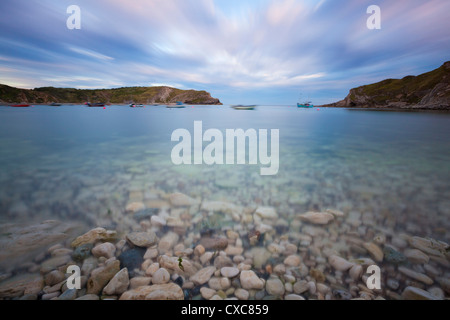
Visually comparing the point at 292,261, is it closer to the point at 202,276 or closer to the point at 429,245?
the point at 202,276

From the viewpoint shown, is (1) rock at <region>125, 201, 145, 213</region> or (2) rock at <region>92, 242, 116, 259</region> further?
(1) rock at <region>125, 201, 145, 213</region>

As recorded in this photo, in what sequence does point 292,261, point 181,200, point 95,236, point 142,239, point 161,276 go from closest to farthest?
1. point 161,276
2. point 292,261
3. point 142,239
4. point 95,236
5. point 181,200

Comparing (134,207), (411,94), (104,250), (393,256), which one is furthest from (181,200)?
(411,94)

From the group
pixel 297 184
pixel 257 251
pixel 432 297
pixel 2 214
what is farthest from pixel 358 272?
pixel 2 214

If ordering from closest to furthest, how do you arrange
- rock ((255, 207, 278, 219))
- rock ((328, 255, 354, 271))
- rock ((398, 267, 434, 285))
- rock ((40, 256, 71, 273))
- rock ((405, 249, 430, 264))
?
rock ((398, 267, 434, 285)) → rock ((40, 256, 71, 273)) → rock ((328, 255, 354, 271)) → rock ((405, 249, 430, 264)) → rock ((255, 207, 278, 219))

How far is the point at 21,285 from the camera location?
143 inches

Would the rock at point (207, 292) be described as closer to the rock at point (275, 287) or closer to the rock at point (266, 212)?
the rock at point (275, 287)

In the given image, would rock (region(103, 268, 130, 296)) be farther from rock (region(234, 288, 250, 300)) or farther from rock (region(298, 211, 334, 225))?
rock (region(298, 211, 334, 225))

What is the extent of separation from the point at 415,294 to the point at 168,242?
5.35 metres

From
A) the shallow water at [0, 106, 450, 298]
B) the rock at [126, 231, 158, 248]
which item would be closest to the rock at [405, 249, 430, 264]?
the shallow water at [0, 106, 450, 298]

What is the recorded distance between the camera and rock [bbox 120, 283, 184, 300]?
344cm

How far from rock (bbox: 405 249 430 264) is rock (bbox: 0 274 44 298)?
26.8 ft

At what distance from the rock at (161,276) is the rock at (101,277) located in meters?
Answer: 0.88

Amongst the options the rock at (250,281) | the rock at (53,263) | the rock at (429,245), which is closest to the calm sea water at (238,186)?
the rock at (429,245)
